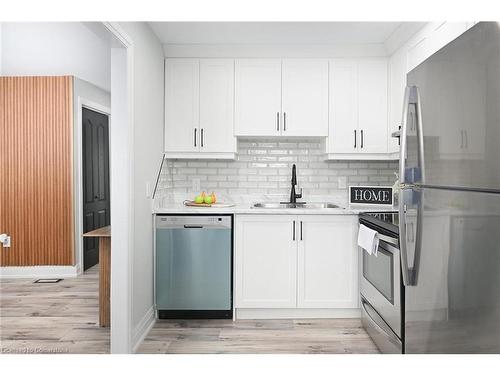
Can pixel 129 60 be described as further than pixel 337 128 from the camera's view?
No

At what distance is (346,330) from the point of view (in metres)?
3.13

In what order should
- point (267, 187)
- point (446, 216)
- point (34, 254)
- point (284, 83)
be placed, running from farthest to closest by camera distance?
1. point (34, 254)
2. point (267, 187)
3. point (284, 83)
4. point (446, 216)

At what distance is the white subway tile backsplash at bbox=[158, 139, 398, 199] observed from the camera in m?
3.91

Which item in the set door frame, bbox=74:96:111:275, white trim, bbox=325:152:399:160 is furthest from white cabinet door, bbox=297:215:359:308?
door frame, bbox=74:96:111:275

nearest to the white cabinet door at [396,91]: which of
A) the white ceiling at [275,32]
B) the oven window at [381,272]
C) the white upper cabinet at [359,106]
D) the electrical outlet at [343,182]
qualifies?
the white upper cabinet at [359,106]

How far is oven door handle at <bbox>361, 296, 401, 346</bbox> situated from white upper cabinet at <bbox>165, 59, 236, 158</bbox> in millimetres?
1729

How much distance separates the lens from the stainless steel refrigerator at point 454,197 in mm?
1179

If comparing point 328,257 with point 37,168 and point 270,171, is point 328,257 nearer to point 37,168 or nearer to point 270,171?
point 270,171

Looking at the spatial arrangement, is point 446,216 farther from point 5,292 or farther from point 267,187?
point 5,292

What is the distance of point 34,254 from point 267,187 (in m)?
3.02

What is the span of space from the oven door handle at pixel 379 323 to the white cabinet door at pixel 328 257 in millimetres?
214

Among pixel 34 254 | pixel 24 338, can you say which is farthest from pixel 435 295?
pixel 34 254

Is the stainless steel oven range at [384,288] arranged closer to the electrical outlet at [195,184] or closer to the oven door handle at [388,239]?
the oven door handle at [388,239]

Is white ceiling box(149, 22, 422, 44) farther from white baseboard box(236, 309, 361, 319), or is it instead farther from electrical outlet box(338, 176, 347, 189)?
white baseboard box(236, 309, 361, 319)
